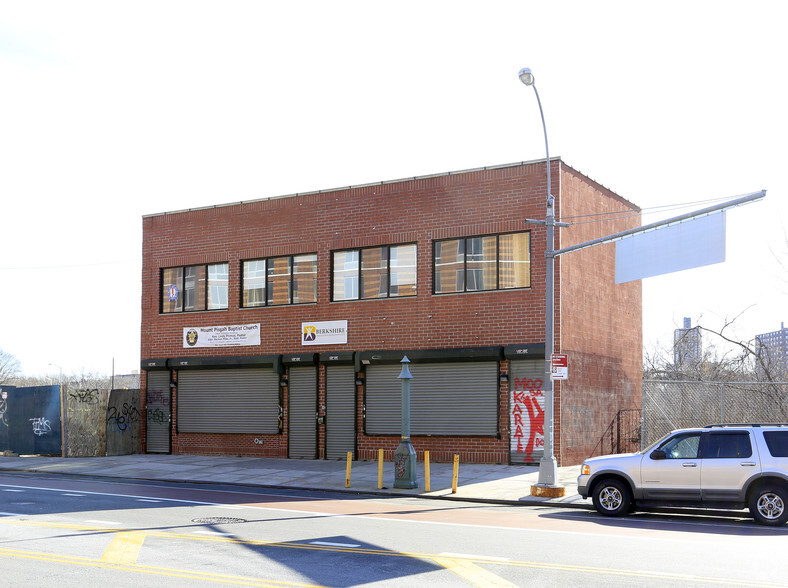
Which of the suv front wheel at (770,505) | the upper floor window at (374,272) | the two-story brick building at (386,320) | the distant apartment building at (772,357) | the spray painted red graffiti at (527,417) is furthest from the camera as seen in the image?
the distant apartment building at (772,357)

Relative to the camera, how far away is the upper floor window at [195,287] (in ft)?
95.6

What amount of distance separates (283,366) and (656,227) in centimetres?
1417

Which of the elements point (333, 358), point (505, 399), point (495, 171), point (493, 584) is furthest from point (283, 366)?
point (493, 584)

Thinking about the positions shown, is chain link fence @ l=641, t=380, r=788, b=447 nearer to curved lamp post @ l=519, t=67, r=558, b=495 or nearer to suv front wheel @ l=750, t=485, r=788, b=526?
curved lamp post @ l=519, t=67, r=558, b=495

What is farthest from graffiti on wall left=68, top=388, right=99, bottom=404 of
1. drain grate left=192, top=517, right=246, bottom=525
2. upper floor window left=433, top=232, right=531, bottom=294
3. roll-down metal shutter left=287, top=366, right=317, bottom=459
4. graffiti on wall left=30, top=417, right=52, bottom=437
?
drain grate left=192, top=517, right=246, bottom=525

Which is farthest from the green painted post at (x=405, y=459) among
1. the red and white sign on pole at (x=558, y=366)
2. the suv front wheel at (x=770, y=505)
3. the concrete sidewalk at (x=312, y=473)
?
the suv front wheel at (x=770, y=505)

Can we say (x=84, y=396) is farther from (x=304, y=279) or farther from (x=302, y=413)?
(x=304, y=279)

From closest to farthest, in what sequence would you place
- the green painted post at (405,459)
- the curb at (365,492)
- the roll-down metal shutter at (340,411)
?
the curb at (365,492) → the green painted post at (405,459) → the roll-down metal shutter at (340,411)

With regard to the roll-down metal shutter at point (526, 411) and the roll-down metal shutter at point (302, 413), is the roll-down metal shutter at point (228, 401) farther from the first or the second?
the roll-down metal shutter at point (526, 411)

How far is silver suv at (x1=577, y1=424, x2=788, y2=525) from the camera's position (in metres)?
13.8

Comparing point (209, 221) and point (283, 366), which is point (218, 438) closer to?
point (283, 366)

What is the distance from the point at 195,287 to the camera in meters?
29.7

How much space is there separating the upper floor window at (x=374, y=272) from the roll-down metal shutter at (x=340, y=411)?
8.06 feet

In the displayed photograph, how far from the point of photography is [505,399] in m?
23.7
